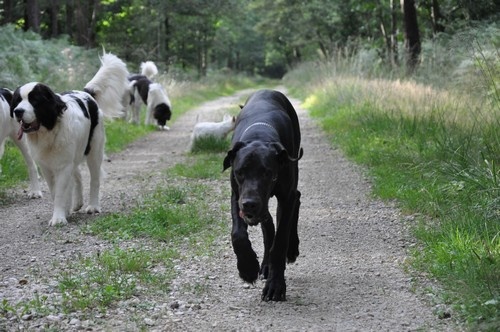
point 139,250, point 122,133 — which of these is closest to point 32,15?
point 122,133

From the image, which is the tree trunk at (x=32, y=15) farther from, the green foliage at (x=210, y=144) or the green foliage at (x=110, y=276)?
the green foliage at (x=110, y=276)

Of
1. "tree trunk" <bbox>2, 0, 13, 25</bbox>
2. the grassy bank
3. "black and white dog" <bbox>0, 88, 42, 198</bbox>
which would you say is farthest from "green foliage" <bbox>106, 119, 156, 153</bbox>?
"tree trunk" <bbox>2, 0, 13, 25</bbox>

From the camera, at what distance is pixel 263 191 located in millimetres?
4289

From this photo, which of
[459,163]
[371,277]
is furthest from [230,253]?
[459,163]

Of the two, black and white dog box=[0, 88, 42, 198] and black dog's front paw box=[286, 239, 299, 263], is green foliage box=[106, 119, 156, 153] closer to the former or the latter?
black and white dog box=[0, 88, 42, 198]

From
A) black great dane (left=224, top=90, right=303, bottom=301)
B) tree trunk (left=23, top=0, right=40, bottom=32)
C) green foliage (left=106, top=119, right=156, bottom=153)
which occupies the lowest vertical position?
green foliage (left=106, top=119, right=156, bottom=153)

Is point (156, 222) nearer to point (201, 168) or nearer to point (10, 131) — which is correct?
point (10, 131)

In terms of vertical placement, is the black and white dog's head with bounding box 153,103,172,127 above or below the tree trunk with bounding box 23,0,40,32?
below

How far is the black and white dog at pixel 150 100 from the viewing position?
1661 centimetres

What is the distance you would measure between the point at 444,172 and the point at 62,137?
4007 millimetres

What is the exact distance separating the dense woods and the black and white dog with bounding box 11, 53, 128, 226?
10.1 metres

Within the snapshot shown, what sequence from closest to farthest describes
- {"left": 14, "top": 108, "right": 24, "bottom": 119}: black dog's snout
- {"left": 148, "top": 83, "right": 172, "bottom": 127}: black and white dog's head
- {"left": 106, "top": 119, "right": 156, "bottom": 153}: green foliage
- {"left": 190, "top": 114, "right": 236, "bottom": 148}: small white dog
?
{"left": 14, "top": 108, "right": 24, "bottom": 119}: black dog's snout
{"left": 190, "top": 114, "right": 236, "bottom": 148}: small white dog
{"left": 106, "top": 119, "right": 156, "bottom": 153}: green foliage
{"left": 148, "top": 83, "right": 172, "bottom": 127}: black and white dog's head

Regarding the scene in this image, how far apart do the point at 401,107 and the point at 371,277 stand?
7526 mm

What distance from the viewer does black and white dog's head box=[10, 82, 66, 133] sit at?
6.79 metres
